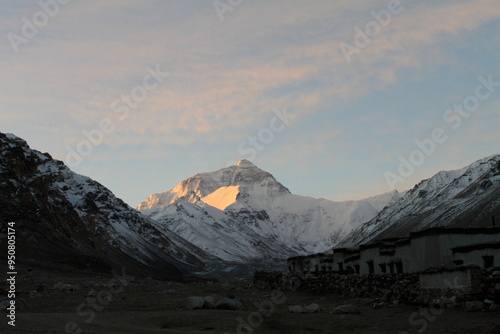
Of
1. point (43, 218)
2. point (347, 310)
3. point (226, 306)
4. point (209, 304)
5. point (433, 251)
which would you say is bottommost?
point (347, 310)

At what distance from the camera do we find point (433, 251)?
38.6 metres

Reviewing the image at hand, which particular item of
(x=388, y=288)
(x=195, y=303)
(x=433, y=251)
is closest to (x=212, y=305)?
(x=195, y=303)

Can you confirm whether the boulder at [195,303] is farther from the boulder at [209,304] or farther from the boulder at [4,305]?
the boulder at [4,305]

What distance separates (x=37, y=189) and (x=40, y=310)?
115581 mm

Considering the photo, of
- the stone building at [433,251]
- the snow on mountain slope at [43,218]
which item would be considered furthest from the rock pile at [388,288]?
the snow on mountain slope at [43,218]

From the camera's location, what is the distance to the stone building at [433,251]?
113 feet

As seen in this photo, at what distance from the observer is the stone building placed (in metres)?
34.5

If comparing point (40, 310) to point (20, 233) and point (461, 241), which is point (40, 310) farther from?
point (20, 233)

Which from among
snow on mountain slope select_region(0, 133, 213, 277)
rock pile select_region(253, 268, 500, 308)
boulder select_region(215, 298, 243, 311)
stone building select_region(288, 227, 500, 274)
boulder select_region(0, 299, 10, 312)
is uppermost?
snow on mountain slope select_region(0, 133, 213, 277)

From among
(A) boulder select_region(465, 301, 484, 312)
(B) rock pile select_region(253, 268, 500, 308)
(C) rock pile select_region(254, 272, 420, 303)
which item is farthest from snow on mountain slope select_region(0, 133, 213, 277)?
(A) boulder select_region(465, 301, 484, 312)

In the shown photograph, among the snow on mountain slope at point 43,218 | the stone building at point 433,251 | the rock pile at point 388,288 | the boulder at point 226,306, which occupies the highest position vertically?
the snow on mountain slope at point 43,218

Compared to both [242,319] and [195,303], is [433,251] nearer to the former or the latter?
[242,319]

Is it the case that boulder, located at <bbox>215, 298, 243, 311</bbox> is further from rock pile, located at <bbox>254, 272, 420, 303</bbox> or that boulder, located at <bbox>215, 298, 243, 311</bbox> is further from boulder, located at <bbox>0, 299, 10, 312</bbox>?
boulder, located at <bbox>0, 299, 10, 312</bbox>

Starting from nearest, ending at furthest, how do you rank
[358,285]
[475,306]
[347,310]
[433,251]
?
[475,306] < [347,310] < [433,251] < [358,285]
